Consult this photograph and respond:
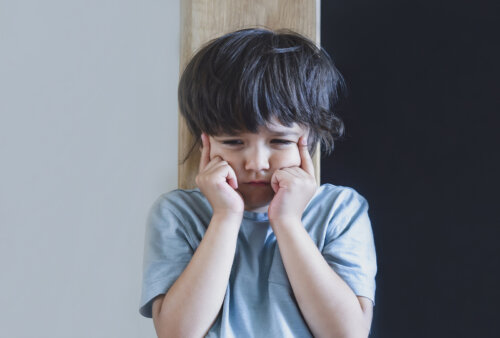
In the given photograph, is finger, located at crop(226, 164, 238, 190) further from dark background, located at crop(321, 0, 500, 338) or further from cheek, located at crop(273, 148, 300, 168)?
dark background, located at crop(321, 0, 500, 338)

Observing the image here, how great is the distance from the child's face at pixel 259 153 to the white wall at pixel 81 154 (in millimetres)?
260

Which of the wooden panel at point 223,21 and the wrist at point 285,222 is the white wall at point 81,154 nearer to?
the wooden panel at point 223,21

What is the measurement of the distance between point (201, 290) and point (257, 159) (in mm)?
192

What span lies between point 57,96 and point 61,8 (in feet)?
0.59

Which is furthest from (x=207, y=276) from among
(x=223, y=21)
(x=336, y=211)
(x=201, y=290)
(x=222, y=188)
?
(x=223, y=21)

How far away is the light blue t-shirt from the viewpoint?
704 mm

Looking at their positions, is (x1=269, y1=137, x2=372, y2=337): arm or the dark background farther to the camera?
the dark background

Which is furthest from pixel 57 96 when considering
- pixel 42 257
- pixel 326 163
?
pixel 326 163

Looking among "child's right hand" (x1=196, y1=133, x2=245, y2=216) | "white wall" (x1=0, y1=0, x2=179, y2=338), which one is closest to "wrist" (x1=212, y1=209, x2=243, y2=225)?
"child's right hand" (x1=196, y1=133, x2=245, y2=216)

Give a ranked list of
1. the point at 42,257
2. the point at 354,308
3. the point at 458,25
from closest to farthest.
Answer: the point at 354,308 → the point at 458,25 → the point at 42,257

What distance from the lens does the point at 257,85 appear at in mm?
724

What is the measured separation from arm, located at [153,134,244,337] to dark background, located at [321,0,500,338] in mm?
357

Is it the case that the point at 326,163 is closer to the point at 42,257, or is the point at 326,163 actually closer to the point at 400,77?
the point at 400,77

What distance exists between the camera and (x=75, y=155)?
40.4 inches
